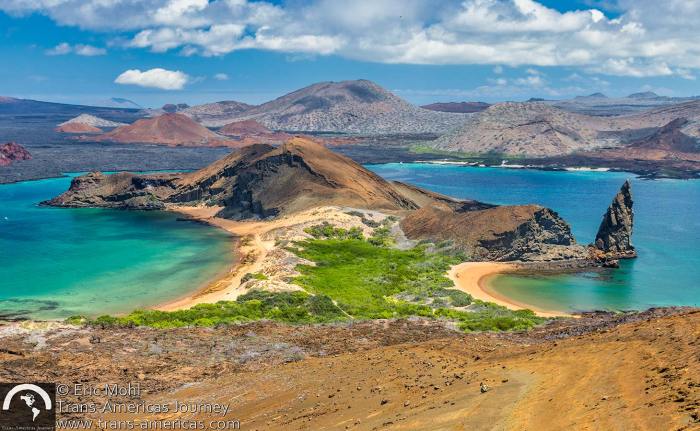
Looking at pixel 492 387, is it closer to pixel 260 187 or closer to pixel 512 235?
pixel 512 235

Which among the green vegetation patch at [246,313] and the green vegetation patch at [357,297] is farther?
the green vegetation patch at [357,297]

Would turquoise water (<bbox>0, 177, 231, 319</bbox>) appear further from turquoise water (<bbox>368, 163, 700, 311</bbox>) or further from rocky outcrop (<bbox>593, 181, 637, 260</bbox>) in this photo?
rocky outcrop (<bbox>593, 181, 637, 260</bbox>)

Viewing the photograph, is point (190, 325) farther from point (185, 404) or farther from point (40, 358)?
point (185, 404)

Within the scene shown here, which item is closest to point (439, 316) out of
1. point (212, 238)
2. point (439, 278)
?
point (439, 278)

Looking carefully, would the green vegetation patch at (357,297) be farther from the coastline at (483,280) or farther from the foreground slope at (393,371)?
the foreground slope at (393,371)

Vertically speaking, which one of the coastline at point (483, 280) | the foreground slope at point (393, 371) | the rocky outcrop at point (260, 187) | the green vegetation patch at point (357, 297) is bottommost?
the coastline at point (483, 280)

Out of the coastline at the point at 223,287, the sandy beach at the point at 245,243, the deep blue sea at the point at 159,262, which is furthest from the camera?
the deep blue sea at the point at 159,262

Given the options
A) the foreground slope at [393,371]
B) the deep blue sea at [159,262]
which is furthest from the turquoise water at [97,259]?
the foreground slope at [393,371]
